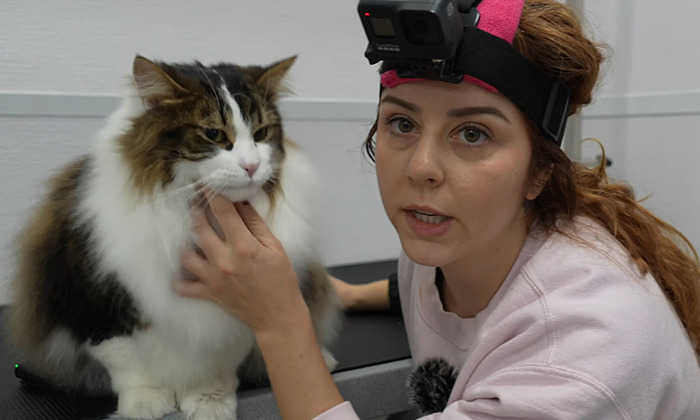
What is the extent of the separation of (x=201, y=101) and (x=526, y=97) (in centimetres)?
53

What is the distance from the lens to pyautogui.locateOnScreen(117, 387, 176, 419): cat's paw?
98 centimetres

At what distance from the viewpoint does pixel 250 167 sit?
0.91 m

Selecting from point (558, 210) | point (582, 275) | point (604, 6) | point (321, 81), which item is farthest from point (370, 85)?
point (582, 275)

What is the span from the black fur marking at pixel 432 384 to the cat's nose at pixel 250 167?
1.73 feet

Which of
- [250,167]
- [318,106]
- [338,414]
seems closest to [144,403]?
[338,414]

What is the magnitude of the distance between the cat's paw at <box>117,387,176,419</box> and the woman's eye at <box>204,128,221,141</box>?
47 cm

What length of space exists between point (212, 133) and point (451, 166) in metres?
0.40

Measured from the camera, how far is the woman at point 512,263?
0.78 metres

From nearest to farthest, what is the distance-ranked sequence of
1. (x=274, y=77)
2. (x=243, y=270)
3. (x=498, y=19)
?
(x=498, y=19) < (x=243, y=270) < (x=274, y=77)

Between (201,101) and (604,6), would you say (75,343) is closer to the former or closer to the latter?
(201,101)

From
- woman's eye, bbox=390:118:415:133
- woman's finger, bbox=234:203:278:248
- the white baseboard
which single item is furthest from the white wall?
woman's eye, bbox=390:118:415:133

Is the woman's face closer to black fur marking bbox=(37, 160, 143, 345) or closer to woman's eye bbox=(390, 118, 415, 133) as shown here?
woman's eye bbox=(390, 118, 415, 133)

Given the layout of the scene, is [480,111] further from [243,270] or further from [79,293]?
[79,293]

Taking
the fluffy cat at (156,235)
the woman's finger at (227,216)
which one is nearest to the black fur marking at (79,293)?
the fluffy cat at (156,235)
